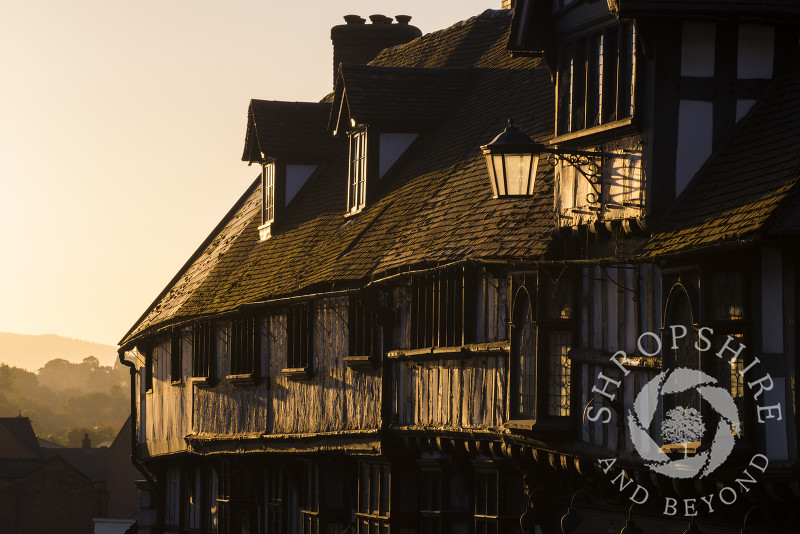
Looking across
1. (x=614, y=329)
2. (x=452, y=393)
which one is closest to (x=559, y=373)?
(x=614, y=329)

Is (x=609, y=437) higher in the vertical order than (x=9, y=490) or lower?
higher

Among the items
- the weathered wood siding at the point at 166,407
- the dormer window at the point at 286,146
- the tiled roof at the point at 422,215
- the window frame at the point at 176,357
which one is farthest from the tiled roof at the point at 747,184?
the window frame at the point at 176,357

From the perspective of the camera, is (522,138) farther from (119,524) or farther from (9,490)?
(9,490)

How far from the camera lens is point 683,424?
1278 cm

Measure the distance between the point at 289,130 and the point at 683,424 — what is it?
1594cm

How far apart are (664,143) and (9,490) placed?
192ft

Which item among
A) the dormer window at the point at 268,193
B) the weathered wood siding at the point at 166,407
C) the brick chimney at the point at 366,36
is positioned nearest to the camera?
the dormer window at the point at 268,193

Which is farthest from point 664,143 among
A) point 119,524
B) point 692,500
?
point 119,524

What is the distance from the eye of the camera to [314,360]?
878 inches

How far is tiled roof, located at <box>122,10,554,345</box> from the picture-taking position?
56.6ft

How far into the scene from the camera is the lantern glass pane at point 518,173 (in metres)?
13.7

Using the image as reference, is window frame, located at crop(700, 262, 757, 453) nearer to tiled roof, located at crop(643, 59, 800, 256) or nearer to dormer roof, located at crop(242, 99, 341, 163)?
tiled roof, located at crop(643, 59, 800, 256)

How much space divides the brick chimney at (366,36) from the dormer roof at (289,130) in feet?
11.8

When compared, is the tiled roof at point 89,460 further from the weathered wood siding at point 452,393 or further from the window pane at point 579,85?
the window pane at point 579,85
